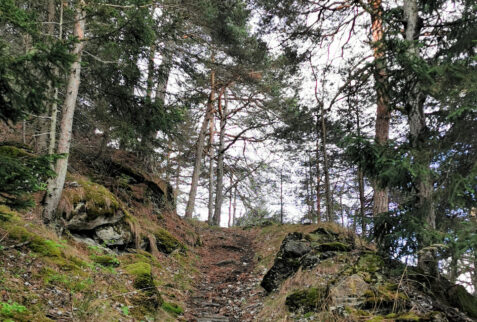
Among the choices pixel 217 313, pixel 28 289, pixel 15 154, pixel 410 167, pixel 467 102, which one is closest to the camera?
pixel 28 289

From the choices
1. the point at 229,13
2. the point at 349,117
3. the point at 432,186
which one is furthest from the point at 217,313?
the point at 229,13

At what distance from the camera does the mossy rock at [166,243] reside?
362 inches

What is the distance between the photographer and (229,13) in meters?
12.3

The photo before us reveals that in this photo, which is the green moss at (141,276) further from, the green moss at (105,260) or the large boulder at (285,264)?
the large boulder at (285,264)

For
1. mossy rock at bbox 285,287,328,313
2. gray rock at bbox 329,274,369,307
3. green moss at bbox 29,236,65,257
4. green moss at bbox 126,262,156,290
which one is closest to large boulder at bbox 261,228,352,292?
mossy rock at bbox 285,287,328,313

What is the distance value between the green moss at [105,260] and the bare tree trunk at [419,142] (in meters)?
5.87

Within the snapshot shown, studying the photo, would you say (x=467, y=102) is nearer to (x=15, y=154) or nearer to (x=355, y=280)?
(x=355, y=280)

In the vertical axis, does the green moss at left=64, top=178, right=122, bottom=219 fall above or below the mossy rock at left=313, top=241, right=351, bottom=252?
above

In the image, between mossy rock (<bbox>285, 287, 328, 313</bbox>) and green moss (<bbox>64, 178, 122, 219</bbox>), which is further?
green moss (<bbox>64, 178, 122, 219</bbox>)

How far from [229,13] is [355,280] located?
38.0 feet

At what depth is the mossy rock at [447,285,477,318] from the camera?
13.5 feet

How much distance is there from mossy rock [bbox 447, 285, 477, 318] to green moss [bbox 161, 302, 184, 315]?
486 centimetres

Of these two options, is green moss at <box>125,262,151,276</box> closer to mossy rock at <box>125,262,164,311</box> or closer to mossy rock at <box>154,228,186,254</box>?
mossy rock at <box>125,262,164,311</box>

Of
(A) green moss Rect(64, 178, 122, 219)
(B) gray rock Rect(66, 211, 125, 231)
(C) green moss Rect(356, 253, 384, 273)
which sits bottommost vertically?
(C) green moss Rect(356, 253, 384, 273)
